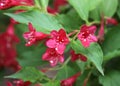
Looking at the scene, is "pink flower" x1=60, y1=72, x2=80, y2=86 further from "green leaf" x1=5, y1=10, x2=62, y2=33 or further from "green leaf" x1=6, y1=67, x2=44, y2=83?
"green leaf" x1=5, y1=10, x2=62, y2=33

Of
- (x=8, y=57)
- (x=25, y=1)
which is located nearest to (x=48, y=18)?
(x=25, y=1)

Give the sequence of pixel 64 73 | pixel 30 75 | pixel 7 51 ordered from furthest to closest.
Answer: pixel 7 51
pixel 64 73
pixel 30 75

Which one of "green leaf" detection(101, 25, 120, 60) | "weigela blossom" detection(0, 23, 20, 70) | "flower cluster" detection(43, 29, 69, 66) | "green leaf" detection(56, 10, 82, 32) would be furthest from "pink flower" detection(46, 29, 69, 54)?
"weigela blossom" detection(0, 23, 20, 70)

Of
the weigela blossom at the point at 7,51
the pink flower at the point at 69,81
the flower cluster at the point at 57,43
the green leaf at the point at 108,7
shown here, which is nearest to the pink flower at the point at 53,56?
the flower cluster at the point at 57,43

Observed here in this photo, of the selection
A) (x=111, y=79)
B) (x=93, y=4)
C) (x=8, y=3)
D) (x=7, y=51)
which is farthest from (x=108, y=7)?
(x=7, y=51)

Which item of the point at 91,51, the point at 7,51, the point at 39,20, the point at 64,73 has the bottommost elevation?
the point at 7,51

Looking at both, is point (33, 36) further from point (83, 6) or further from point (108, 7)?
point (108, 7)
